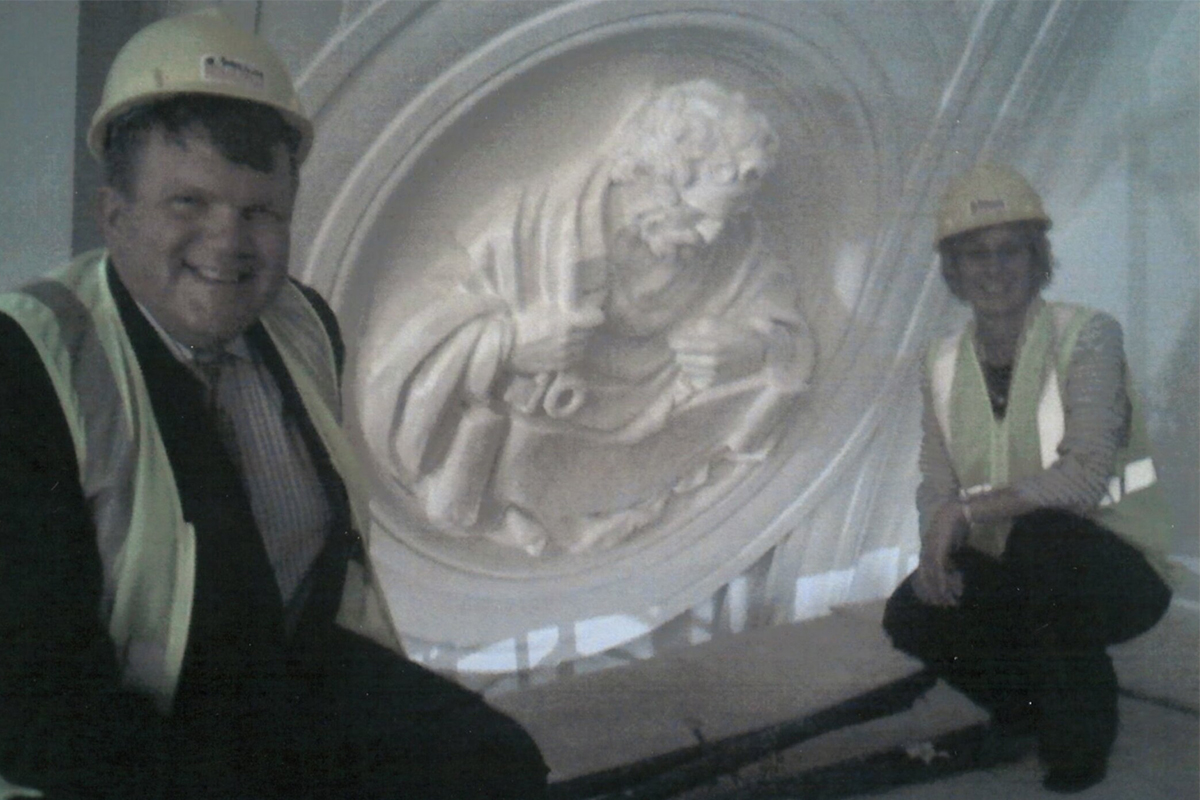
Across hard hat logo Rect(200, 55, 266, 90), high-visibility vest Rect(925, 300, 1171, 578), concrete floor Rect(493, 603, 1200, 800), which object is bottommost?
concrete floor Rect(493, 603, 1200, 800)

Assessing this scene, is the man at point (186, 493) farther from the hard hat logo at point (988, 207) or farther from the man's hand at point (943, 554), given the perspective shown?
the hard hat logo at point (988, 207)

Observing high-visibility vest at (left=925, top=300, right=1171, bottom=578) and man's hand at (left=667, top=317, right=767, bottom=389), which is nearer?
high-visibility vest at (left=925, top=300, right=1171, bottom=578)

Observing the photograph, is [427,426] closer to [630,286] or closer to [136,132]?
[630,286]

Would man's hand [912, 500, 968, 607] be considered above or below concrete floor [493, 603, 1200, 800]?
above

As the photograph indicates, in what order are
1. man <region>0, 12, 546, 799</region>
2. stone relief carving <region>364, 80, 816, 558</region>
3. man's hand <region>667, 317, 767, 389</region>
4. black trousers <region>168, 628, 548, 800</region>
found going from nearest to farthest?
man <region>0, 12, 546, 799</region> < black trousers <region>168, 628, 548, 800</region> < stone relief carving <region>364, 80, 816, 558</region> < man's hand <region>667, 317, 767, 389</region>

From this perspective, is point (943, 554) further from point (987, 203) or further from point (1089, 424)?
point (987, 203)

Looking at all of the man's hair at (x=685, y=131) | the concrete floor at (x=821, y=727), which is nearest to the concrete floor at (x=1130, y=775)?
the concrete floor at (x=821, y=727)

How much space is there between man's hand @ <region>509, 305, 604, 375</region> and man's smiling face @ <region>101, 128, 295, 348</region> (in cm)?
65

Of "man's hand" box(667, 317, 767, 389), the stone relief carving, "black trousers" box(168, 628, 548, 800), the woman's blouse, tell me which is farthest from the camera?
"man's hand" box(667, 317, 767, 389)

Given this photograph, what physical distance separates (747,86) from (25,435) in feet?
3.63

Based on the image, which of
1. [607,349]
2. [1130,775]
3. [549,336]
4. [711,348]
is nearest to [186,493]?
[549,336]

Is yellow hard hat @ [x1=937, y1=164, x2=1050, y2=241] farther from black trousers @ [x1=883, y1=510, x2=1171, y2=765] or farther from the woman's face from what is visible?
black trousers @ [x1=883, y1=510, x2=1171, y2=765]

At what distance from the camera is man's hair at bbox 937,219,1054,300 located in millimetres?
1341

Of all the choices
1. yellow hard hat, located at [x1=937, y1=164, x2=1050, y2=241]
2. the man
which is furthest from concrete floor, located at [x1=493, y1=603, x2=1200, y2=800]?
yellow hard hat, located at [x1=937, y1=164, x2=1050, y2=241]
